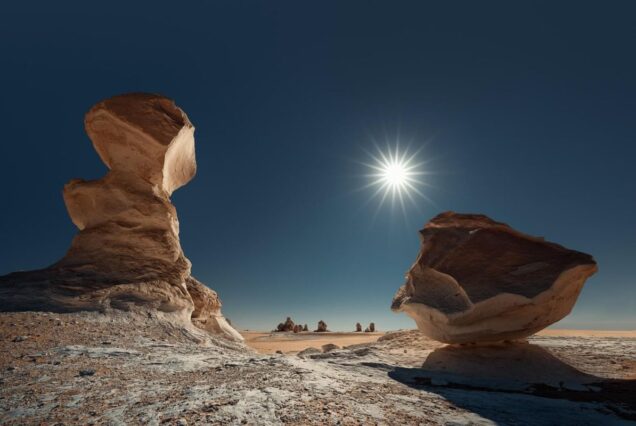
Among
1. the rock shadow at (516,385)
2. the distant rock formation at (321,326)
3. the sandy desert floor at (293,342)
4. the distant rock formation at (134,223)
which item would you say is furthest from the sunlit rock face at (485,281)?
the distant rock formation at (321,326)

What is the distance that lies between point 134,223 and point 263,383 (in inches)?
289

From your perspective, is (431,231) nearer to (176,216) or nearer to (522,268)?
(522,268)

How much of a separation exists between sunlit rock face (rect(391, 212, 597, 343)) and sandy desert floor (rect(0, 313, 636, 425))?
31.6 inches

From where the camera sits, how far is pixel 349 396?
14.4ft

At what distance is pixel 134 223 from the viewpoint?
9.84 meters

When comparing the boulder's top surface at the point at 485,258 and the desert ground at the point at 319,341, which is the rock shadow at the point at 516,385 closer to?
the boulder's top surface at the point at 485,258

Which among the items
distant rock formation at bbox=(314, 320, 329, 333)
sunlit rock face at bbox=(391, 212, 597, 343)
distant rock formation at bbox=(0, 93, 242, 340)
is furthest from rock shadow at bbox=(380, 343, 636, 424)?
distant rock formation at bbox=(314, 320, 329, 333)

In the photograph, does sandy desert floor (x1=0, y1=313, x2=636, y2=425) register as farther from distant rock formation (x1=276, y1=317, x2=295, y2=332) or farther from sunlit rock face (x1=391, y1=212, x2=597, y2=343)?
distant rock formation (x1=276, y1=317, x2=295, y2=332)

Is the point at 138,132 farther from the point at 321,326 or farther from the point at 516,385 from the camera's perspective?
the point at 321,326

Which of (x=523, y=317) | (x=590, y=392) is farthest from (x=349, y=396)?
(x=523, y=317)

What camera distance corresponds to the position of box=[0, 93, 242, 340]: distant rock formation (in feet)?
27.4

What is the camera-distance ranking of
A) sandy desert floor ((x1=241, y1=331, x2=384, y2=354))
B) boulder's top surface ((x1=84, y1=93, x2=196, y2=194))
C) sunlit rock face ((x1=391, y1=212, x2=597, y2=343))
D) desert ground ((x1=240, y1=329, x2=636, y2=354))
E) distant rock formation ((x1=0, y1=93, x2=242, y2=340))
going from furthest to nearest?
sandy desert floor ((x1=241, y1=331, x2=384, y2=354))
desert ground ((x1=240, y1=329, x2=636, y2=354))
boulder's top surface ((x1=84, y1=93, x2=196, y2=194))
distant rock formation ((x1=0, y1=93, x2=242, y2=340))
sunlit rock face ((x1=391, y1=212, x2=597, y2=343))

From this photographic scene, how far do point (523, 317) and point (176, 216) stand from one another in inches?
404

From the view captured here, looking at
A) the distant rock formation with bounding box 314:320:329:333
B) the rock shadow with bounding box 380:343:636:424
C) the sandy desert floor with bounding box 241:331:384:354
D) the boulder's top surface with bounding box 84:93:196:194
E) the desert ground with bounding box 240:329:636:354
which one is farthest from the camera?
the distant rock formation with bounding box 314:320:329:333
